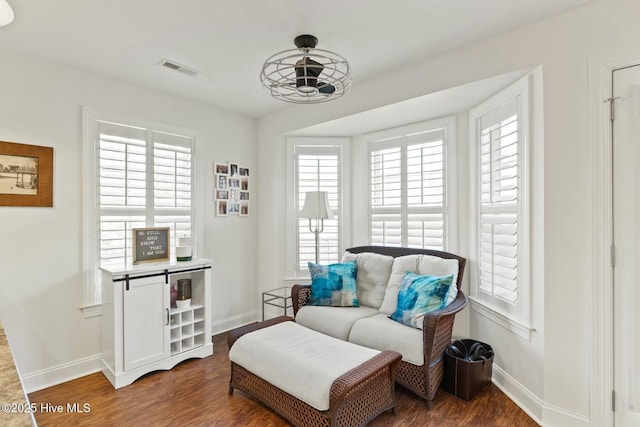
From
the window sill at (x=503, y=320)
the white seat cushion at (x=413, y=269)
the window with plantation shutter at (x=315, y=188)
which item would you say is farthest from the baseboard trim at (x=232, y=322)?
the window sill at (x=503, y=320)

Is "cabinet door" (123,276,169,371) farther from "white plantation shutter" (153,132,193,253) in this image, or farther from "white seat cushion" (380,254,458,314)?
"white seat cushion" (380,254,458,314)

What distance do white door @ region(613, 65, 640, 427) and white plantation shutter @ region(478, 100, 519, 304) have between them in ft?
1.95

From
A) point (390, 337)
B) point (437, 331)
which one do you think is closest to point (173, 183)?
point (390, 337)

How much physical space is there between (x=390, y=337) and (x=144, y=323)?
2.04 meters

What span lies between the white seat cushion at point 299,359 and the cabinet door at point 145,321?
0.87 meters

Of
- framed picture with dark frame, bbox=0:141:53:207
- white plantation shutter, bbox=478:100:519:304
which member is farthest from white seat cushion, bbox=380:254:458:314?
framed picture with dark frame, bbox=0:141:53:207

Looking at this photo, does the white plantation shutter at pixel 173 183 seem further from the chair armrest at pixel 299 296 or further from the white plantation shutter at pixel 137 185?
the chair armrest at pixel 299 296

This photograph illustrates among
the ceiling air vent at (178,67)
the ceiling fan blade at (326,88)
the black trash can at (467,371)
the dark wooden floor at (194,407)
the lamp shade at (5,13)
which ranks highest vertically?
the ceiling air vent at (178,67)

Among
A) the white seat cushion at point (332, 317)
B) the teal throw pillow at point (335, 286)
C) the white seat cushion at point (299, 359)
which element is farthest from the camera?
the teal throw pillow at point (335, 286)

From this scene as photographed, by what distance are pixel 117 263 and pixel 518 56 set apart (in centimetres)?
366

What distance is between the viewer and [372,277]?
3.25 metres

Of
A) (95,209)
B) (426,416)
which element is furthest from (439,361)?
(95,209)

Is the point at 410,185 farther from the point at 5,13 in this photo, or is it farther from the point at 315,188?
the point at 5,13

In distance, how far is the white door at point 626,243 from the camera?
6.19 feet
